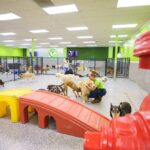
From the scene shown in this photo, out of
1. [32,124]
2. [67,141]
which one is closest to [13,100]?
[32,124]

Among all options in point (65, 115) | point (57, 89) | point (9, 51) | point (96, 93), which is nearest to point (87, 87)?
point (96, 93)

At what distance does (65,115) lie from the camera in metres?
2.40

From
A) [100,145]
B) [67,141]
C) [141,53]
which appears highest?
[141,53]

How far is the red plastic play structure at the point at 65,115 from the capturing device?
2.35m

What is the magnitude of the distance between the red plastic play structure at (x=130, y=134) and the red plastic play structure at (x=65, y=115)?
6.16 feet

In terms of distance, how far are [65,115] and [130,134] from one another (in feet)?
6.95

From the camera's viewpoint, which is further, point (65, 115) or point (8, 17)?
point (8, 17)

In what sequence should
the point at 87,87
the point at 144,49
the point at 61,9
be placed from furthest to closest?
the point at 61,9 → the point at 87,87 → the point at 144,49

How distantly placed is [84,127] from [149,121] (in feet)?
6.78

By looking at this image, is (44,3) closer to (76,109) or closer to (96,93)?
(96,93)

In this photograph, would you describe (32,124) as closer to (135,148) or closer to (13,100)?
(13,100)

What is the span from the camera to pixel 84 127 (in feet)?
7.56

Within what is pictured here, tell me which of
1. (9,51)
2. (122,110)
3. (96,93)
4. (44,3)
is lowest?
(96,93)

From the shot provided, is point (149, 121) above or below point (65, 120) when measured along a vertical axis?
above
